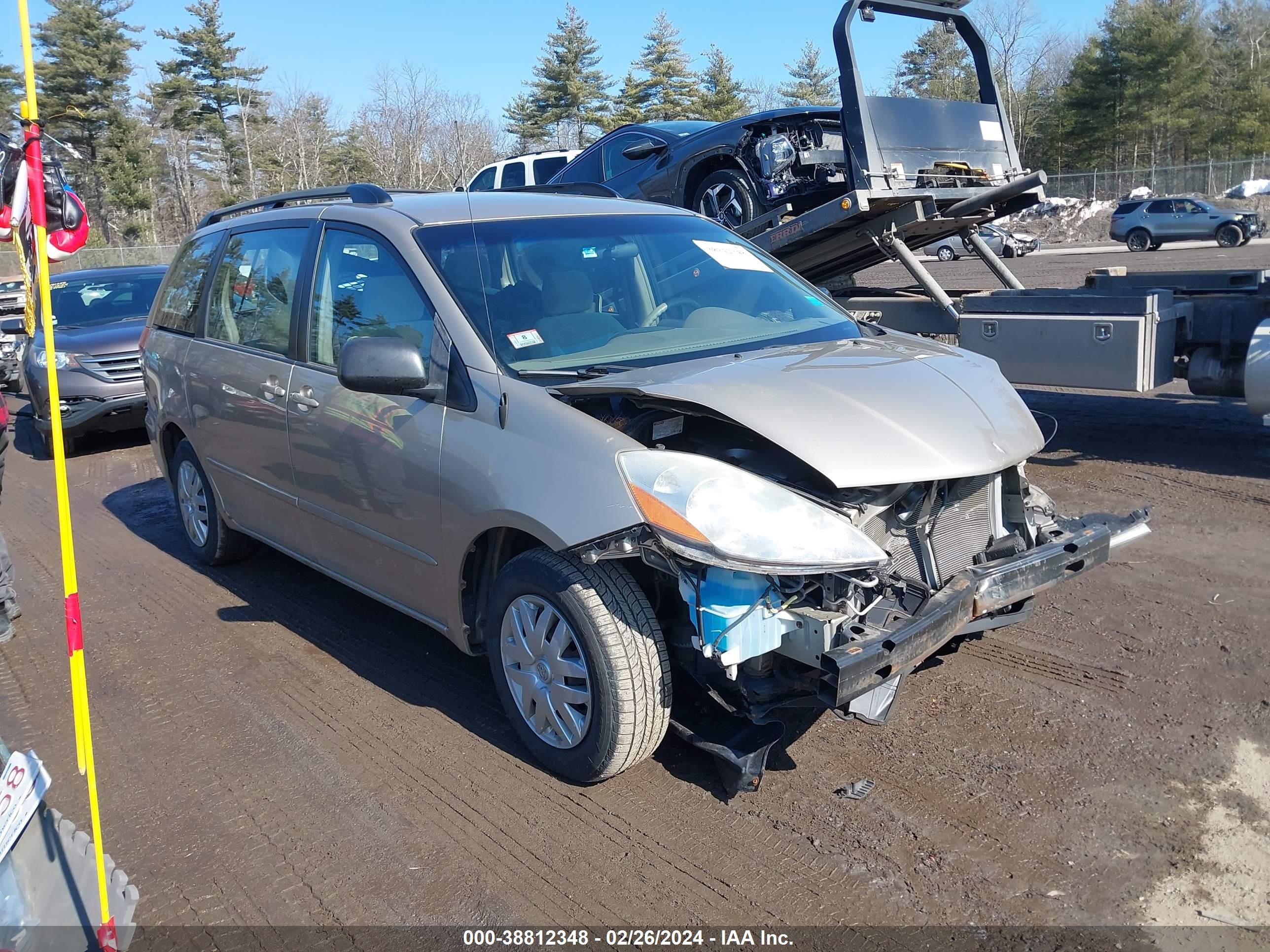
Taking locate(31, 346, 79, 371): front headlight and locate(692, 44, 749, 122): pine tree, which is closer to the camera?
locate(31, 346, 79, 371): front headlight

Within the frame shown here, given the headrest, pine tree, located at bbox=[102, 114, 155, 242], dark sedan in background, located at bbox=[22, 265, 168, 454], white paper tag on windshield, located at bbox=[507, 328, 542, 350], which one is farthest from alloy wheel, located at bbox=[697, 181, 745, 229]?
pine tree, located at bbox=[102, 114, 155, 242]

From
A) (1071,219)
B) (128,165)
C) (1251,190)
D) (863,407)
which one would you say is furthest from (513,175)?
(1251,190)

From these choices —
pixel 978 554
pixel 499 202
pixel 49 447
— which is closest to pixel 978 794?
pixel 978 554

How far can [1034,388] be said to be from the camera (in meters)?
10.3

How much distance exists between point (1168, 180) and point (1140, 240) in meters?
18.2

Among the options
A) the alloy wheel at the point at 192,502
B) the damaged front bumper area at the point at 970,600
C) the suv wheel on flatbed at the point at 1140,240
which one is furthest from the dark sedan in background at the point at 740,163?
the suv wheel on flatbed at the point at 1140,240

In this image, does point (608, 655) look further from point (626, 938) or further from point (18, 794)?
point (18, 794)

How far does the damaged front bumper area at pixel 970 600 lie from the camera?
2.94 metres

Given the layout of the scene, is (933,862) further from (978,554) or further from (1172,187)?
(1172,187)

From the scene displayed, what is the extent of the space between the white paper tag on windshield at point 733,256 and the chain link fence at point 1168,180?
158 ft

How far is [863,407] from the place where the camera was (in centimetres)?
331

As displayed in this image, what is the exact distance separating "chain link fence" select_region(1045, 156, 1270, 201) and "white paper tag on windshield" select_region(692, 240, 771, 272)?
48.1 m

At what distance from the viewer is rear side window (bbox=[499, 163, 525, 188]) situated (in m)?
14.0

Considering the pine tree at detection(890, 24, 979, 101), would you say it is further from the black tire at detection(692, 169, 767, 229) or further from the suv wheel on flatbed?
the black tire at detection(692, 169, 767, 229)
